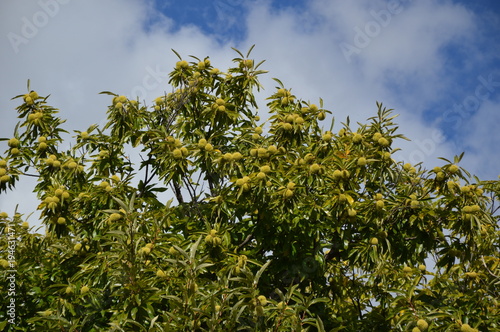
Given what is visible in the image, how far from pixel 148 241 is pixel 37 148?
2.03m

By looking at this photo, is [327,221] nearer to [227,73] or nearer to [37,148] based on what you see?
[227,73]

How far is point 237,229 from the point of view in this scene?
4.89 metres

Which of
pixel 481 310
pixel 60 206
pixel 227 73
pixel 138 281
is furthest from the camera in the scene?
pixel 227 73

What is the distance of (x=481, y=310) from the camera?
4820mm

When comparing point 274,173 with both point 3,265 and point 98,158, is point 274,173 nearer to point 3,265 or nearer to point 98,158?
point 98,158

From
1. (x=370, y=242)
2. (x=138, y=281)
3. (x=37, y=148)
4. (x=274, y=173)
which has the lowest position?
(x=138, y=281)

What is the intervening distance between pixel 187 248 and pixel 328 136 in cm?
178

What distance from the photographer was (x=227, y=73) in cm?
620

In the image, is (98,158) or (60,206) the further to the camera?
(98,158)

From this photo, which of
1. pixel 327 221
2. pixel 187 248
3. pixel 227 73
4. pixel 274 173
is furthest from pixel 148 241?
pixel 227 73

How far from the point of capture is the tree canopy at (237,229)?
151 inches

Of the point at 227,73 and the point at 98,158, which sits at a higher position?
the point at 227,73

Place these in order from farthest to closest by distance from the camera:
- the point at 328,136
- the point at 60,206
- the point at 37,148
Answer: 1. the point at 37,148
2. the point at 328,136
3. the point at 60,206

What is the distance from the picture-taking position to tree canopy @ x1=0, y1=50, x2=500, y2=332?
3.84m
